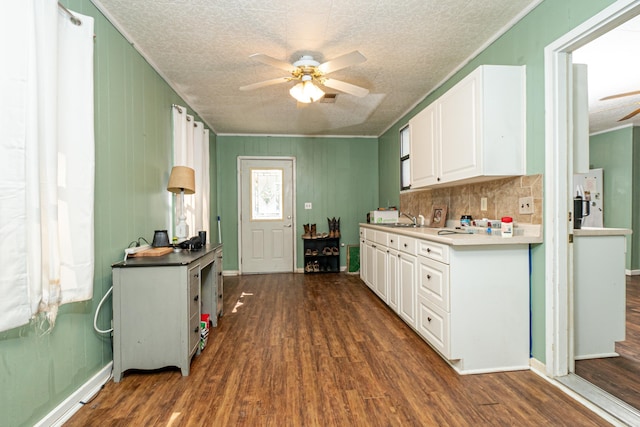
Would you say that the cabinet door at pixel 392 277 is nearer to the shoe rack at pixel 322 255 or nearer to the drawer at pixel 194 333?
the drawer at pixel 194 333

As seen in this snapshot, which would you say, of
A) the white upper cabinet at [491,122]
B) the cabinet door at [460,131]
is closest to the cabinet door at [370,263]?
the cabinet door at [460,131]

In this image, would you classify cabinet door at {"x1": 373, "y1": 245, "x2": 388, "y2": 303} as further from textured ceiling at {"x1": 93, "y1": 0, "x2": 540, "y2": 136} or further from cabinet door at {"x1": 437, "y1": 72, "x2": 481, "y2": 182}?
textured ceiling at {"x1": 93, "y1": 0, "x2": 540, "y2": 136}

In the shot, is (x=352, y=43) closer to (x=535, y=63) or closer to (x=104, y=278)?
(x=535, y=63)

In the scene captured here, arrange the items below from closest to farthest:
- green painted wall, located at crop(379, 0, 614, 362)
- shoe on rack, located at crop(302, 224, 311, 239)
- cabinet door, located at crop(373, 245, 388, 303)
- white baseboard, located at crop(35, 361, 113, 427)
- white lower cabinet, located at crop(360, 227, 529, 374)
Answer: white baseboard, located at crop(35, 361, 113, 427)
green painted wall, located at crop(379, 0, 614, 362)
white lower cabinet, located at crop(360, 227, 529, 374)
cabinet door, located at crop(373, 245, 388, 303)
shoe on rack, located at crop(302, 224, 311, 239)

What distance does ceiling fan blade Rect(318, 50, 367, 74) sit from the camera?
85.0 inches

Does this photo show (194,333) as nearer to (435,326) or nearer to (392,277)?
(435,326)

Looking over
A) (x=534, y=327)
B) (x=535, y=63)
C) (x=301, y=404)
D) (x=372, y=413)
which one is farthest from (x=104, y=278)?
(x=535, y=63)

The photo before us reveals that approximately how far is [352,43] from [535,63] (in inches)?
53.0

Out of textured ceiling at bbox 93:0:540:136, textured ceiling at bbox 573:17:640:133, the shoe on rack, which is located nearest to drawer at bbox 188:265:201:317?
textured ceiling at bbox 93:0:540:136

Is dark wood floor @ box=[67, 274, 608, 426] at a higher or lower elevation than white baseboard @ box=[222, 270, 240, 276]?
lower

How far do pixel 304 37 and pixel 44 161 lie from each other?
193 cm

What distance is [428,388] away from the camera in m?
1.83

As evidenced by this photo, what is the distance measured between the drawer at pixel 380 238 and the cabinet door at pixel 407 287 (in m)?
0.50

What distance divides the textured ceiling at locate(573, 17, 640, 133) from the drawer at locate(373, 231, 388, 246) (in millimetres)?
2433
